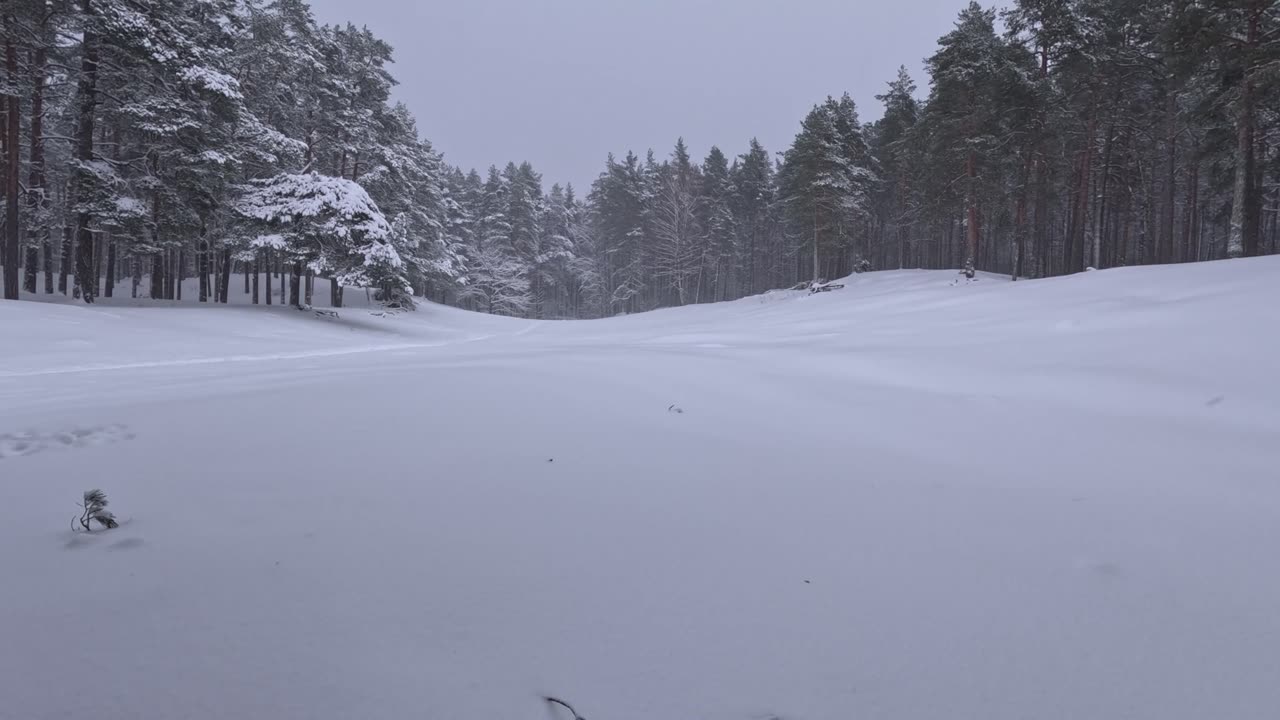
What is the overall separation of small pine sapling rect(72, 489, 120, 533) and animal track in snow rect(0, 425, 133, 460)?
46.1 inches

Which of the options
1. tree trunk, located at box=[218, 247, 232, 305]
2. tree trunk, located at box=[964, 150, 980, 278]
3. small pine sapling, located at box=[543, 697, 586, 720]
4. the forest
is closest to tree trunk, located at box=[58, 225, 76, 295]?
the forest

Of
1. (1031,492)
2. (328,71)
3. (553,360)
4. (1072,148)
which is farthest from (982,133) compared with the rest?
(328,71)

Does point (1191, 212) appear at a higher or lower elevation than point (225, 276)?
higher

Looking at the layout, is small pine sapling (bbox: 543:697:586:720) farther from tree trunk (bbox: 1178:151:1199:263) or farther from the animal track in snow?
tree trunk (bbox: 1178:151:1199:263)

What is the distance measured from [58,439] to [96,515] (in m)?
1.57

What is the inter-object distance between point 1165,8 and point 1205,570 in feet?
88.0

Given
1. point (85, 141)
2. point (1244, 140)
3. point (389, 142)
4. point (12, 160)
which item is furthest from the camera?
point (389, 142)

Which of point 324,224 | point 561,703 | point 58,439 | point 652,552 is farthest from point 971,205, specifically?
point 58,439

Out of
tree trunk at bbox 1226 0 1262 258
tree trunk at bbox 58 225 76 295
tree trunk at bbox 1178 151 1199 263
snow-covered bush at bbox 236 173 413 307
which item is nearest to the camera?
tree trunk at bbox 1226 0 1262 258

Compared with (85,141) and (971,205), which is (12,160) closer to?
(85,141)

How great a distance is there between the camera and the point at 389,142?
2733 centimetres

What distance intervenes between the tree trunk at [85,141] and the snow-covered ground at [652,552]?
1524cm

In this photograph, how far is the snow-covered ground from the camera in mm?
1270

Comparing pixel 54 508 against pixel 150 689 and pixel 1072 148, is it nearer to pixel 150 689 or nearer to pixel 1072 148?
pixel 150 689
